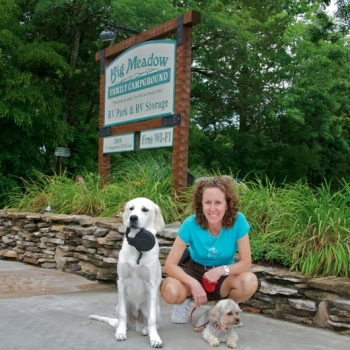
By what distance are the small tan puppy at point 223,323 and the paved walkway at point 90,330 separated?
0.06m

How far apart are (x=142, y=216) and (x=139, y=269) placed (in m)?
0.40

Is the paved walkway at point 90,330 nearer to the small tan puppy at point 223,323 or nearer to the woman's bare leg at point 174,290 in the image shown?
the small tan puppy at point 223,323

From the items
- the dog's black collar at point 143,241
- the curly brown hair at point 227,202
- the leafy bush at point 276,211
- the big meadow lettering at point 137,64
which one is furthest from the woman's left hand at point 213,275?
the big meadow lettering at point 137,64

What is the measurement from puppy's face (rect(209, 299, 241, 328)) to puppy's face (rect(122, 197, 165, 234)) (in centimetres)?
76

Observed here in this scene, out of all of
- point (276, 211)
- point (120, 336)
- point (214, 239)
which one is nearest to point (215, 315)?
point (214, 239)

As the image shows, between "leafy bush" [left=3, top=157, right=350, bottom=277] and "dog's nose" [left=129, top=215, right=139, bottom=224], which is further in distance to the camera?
"leafy bush" [left=3, top=157, right=350, bottom=277]

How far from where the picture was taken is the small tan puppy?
11.4ft

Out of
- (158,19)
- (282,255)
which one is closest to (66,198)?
(282,255)

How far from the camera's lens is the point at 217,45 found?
17500mm

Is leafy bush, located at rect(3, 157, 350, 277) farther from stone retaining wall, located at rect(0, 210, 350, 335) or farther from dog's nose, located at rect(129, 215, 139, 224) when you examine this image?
dog's nose, located at rect(129, 215, 139, 224)

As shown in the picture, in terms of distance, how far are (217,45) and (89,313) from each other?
1448 centimetres

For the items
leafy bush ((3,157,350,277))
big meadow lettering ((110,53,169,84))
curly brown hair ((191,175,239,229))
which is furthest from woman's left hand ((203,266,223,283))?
big meadow lettering ((110,53,169,84))

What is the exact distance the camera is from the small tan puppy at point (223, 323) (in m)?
A: 3.46

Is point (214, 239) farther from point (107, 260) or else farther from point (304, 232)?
point (107, 260)
